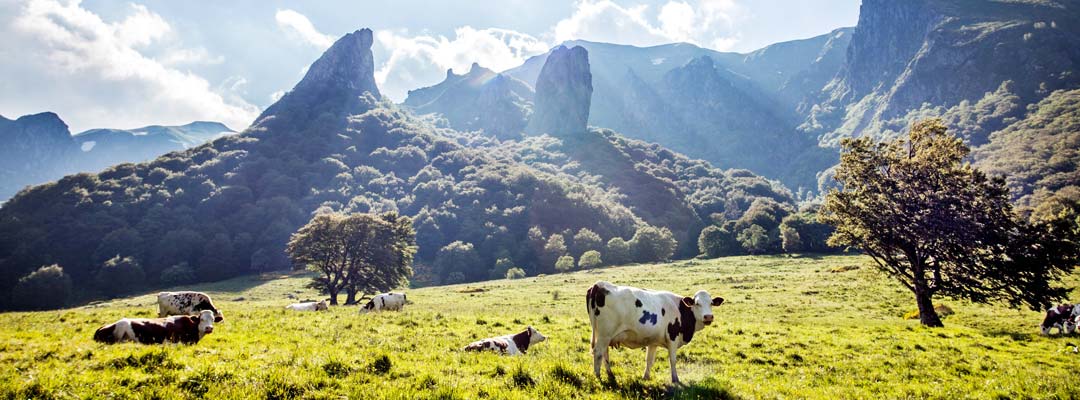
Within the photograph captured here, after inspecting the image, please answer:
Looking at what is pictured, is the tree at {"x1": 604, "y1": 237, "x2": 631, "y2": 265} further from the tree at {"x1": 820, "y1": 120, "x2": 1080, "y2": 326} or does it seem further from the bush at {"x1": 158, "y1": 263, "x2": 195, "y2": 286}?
the bush at {"x1": 158, "y1": 263, "x2": 195, "y2": 286}

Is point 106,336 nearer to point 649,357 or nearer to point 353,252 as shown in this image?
point 649,357

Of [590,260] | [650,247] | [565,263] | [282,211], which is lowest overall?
[565,263]

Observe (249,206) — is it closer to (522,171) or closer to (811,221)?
(522,171)

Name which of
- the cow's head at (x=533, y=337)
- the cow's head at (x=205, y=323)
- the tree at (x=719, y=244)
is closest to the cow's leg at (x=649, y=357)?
the cow's head at (x=533, y=337)

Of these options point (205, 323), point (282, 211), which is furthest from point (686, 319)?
point (282, 211)

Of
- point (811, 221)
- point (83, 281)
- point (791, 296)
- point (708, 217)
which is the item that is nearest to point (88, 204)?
point (83, 281)

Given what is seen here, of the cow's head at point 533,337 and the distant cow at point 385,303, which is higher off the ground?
the cow's head at point 533,337

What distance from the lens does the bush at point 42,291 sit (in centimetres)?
7569

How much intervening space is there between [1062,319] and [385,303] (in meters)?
33.1

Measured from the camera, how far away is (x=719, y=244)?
11094 cm

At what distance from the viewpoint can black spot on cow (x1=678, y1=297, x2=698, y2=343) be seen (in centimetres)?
1055

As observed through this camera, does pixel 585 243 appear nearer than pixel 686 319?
No

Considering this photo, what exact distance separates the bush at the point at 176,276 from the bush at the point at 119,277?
4415 millimetres

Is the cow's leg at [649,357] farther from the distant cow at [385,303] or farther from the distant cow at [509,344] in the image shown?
the distant cow at [385,303]
